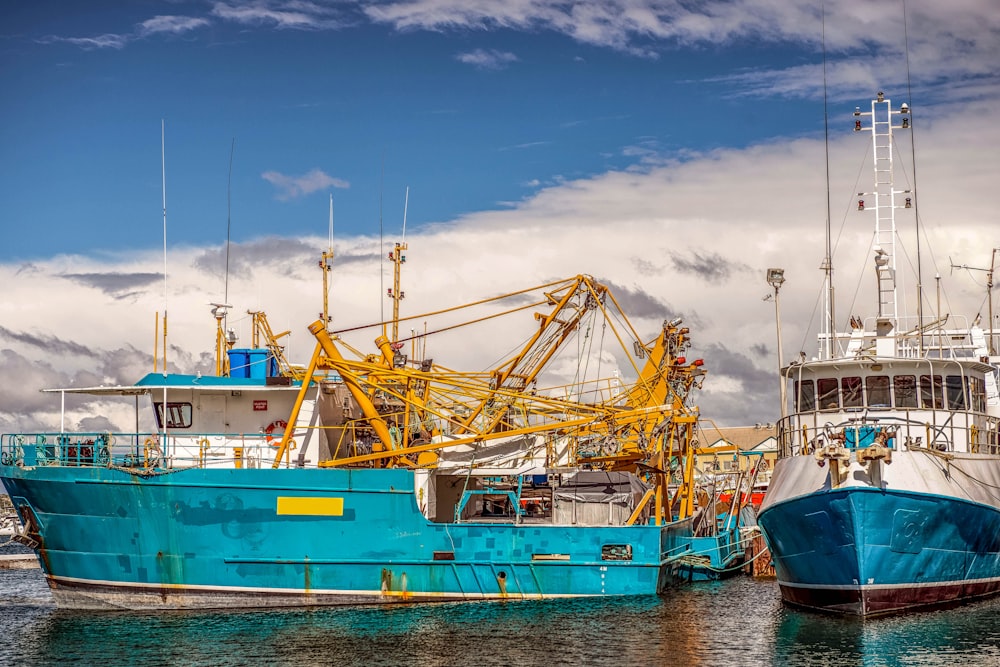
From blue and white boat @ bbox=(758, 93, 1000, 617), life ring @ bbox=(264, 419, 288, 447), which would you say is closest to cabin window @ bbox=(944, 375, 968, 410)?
blue and white boat @ bbox=(758, 93, 1000, 617)

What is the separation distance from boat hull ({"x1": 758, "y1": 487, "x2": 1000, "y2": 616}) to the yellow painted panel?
9915 millimetres

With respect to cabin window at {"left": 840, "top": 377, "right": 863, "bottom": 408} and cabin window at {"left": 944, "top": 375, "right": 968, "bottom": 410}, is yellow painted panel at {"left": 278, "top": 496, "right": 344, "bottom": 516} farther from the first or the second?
cabin window at {"left": 944, "top": 375, "right": 968, "bottom": 410}

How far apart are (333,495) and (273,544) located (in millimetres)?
1811

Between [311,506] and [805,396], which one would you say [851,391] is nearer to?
[805,396]

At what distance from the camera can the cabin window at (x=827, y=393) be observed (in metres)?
28.0

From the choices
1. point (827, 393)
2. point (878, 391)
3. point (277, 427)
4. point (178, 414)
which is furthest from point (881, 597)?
point (178, 414)

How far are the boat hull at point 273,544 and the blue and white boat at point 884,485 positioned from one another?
5671 mm

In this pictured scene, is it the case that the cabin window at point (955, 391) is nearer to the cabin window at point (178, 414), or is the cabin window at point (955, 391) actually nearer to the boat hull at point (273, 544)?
the boat hull at point (273, 544)

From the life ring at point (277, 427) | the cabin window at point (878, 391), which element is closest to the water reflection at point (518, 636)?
the cabin window at point (878, 391)

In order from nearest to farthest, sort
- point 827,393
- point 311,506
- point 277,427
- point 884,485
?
point 884,485, point 827,393, point 311,506, point 277,427

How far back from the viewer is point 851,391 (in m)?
27.7

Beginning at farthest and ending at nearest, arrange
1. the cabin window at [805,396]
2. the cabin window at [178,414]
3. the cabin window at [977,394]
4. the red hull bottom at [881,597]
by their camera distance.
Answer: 1. the cabin window at [178,414]
2. the cabin window at [805,396]
3. the cabin window at [977,394]
4. the red hull bottom at [881,597]

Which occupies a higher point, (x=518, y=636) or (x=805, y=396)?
(x=805, y=396)

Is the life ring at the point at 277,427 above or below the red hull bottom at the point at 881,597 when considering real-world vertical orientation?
above
